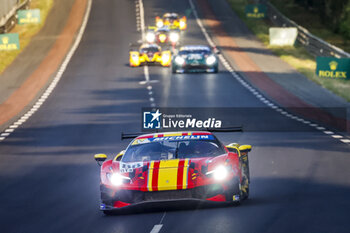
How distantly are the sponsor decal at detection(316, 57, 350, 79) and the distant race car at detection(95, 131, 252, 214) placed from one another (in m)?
24.2

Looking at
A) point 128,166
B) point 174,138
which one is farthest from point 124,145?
point 128,166

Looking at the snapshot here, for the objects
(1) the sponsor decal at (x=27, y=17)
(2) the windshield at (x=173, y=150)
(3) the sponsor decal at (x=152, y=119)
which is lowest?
(1) the sponsor decal at (x=27, y=17)

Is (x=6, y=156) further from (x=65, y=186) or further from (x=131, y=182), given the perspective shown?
(x=131, y=182)

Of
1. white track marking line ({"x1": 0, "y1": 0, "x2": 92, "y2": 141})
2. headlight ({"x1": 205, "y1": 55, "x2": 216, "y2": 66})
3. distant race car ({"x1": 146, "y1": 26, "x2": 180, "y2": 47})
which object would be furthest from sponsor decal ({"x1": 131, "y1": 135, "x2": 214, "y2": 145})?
distant race car ({"x1": 146, "y1": 26, "x2": 180, "y2": 47})

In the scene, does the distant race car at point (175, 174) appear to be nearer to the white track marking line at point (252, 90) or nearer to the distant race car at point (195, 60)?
the white track marking line at point (252, 90)

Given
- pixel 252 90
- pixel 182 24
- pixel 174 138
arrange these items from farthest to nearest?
pixel 182 24, pixel 252 90, pixel 174 138

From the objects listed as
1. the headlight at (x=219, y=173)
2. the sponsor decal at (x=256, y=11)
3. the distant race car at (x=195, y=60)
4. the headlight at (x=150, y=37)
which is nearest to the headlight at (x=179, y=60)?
the distant race car at (x=195, y=60)

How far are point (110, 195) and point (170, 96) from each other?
79.3 ft

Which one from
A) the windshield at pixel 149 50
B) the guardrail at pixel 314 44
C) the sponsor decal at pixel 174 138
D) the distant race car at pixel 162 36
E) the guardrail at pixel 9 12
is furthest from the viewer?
the guardrail at pixel 9 12

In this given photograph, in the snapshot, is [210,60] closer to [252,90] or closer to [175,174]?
[252,90]

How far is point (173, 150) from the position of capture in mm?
14109

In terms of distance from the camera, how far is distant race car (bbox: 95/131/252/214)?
1269 centimetres

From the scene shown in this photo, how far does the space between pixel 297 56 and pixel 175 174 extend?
41666mm

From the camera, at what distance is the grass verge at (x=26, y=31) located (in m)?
54.2
